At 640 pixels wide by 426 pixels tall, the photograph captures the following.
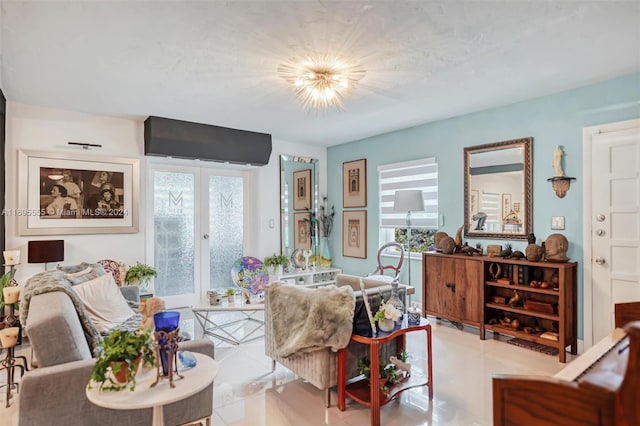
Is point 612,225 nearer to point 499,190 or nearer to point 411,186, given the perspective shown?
point 499,190

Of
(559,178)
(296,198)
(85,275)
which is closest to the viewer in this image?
(85,275)

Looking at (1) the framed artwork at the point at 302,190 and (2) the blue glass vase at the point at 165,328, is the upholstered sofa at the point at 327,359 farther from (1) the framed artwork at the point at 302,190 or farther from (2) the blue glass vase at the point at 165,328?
(1) the framed artwork at the point at 302,190

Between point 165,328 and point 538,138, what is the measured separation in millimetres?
3896

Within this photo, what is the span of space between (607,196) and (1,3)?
187 inches

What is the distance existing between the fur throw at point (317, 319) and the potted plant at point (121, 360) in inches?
41.4

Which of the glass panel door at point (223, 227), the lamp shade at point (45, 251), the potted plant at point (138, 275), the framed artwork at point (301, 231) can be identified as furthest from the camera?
the framed artwork at point (301, 231)

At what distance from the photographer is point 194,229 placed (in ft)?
17.4

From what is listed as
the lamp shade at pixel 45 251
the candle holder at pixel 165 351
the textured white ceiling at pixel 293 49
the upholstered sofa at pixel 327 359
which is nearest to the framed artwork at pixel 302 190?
the textured white ceiling at pixel 293 49

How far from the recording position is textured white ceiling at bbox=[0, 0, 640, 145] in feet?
7.10

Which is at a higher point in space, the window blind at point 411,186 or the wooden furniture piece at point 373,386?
the window blind at point 411,186

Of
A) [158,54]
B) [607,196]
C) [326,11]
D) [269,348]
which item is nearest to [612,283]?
[607,196]

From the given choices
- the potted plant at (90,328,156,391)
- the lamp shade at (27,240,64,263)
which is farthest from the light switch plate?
the lamp shade at (27,240,64,263)

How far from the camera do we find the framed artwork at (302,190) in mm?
6177

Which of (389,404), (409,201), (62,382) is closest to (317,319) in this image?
(389,404)
